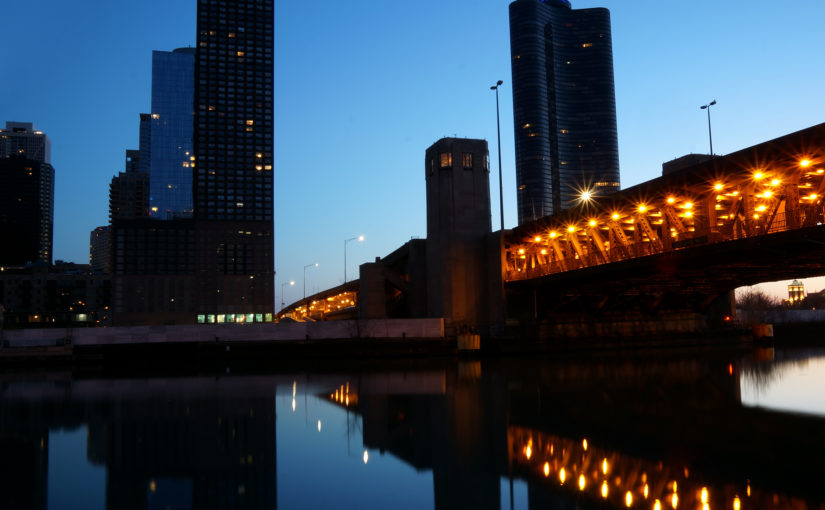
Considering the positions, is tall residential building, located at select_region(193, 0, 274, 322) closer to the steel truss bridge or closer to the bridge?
Answer: the bridge

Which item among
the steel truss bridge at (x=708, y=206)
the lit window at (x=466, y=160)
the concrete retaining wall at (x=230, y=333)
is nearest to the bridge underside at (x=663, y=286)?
the steel truss bridge at (x=708, y=206)

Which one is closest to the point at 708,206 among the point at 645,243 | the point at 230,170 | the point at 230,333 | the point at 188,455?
the point at 645,243

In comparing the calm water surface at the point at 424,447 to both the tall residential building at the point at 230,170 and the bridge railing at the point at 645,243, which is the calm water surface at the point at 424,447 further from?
the tall residential building at the point at 230,170

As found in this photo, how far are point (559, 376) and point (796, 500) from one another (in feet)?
78.4

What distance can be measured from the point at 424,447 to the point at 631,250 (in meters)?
38.9

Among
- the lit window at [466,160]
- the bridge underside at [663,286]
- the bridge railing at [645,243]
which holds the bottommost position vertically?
the bridge underside at [663,286]

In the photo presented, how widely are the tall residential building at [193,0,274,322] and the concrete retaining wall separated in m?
136

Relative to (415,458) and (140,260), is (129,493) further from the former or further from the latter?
(140,260)

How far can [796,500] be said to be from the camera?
10.4 metres

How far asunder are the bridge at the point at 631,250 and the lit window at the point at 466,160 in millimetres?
484

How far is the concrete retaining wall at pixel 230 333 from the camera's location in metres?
51.1

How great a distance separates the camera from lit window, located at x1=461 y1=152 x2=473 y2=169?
209ft

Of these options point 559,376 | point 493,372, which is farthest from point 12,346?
point 559,376

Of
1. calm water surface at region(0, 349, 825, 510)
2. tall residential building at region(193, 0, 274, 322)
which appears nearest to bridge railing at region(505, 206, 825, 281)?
calm water surface at region(0, 349, 825, 510)
